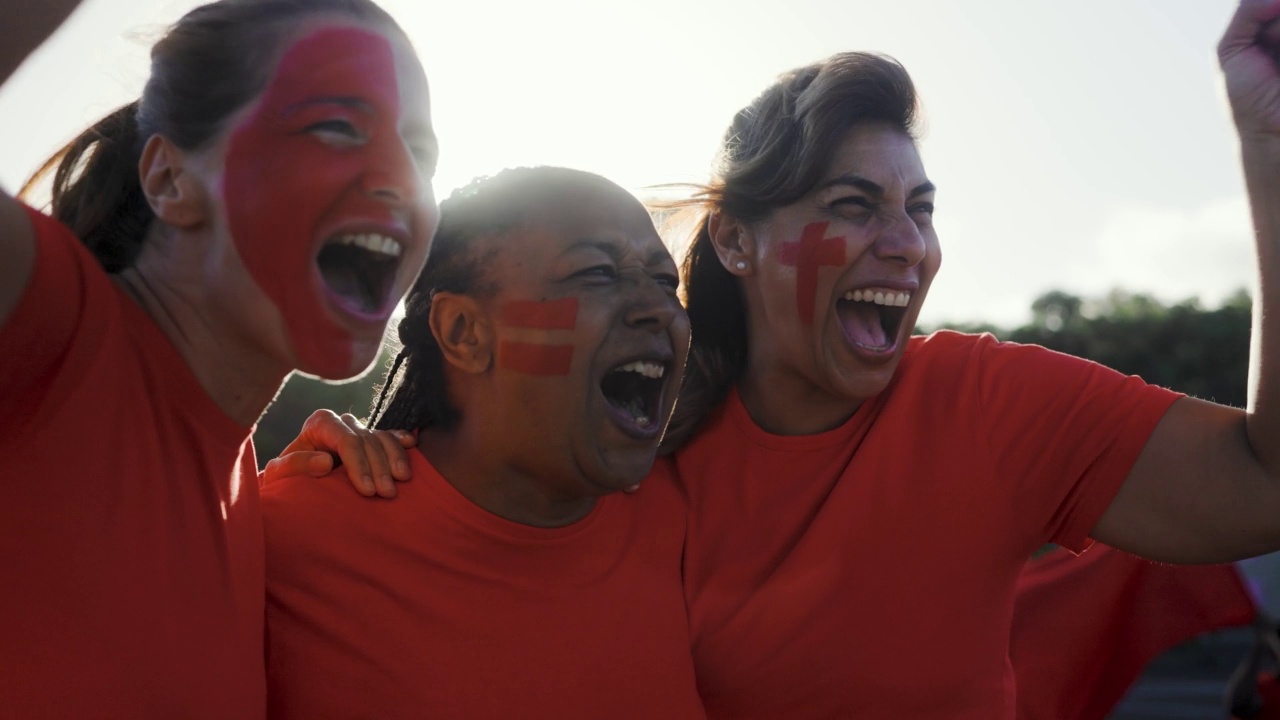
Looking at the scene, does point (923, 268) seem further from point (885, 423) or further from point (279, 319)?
point (279, 319)

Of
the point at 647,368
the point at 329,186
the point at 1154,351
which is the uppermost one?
the point at 329,186

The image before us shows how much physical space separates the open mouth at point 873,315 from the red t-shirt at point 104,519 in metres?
1.78

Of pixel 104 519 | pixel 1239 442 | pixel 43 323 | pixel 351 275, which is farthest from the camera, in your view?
pixel 1239 442

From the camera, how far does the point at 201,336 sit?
→ 2.27 metres

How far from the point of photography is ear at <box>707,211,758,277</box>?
350cm

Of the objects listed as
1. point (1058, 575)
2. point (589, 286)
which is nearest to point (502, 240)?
point (589, 286)

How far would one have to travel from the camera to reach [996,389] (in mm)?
3002

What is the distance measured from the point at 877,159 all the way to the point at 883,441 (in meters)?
0.78

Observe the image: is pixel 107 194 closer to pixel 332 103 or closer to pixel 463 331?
pixel 332 103

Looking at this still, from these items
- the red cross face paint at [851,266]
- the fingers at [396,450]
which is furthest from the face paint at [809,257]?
the fingers at [396,450]

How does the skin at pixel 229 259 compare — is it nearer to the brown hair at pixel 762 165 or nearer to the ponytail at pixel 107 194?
the ponytail at pixel 107 194

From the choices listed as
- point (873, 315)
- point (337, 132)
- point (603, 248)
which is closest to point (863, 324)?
point (873, 315)

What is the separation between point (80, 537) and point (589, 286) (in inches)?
55.0

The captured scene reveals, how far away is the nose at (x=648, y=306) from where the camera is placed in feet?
9.82
